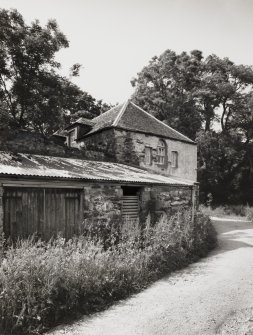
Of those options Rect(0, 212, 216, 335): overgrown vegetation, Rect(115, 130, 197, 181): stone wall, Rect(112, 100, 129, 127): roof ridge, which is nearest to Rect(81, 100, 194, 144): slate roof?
Rect(112, 100, 129, 127): roof ridge

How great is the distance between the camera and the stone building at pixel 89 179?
29.2ft

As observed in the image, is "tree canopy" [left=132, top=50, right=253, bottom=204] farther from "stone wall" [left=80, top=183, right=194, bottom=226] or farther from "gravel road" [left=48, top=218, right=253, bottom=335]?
"gravel road" [left=48, top=218, right=253, bottom=335]

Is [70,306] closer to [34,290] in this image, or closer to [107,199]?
[34,290]

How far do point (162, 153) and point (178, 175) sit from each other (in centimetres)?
246

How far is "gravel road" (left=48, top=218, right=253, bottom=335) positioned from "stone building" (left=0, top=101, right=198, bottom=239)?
3.76 meters

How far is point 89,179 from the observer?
9992 mm

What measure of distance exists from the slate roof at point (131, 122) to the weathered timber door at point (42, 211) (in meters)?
8.98

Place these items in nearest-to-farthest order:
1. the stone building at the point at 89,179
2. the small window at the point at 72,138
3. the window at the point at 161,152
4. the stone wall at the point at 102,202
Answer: the stone building at the point at 89,179
the stone wall at the point at 102,202
the window at the point at 161,152
the small window at the point at 72,138

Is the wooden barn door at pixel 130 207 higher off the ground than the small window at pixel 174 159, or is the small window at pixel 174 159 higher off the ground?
the small window at pixel 174 159

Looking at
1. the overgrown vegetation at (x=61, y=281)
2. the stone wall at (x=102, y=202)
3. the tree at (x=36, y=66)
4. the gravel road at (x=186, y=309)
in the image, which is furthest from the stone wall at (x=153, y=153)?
the gravel road at (x=186, y=309)

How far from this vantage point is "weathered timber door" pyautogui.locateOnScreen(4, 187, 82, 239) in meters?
8.68

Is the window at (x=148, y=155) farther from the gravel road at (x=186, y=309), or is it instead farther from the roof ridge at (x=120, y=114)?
the gravel road at (x=186, y=309)

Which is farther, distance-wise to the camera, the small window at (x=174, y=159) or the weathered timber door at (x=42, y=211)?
the small window at (x=174, y=159)

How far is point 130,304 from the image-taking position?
242 inches
